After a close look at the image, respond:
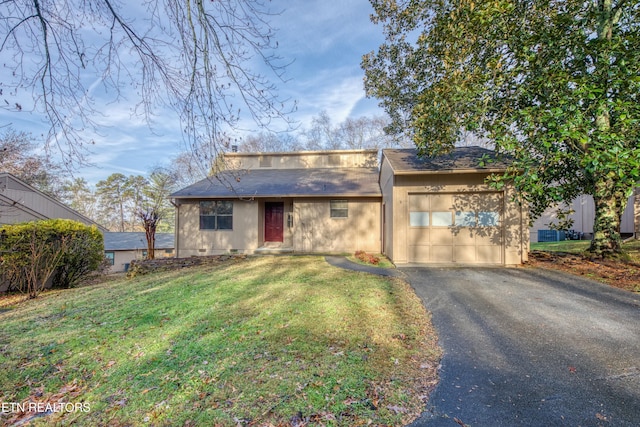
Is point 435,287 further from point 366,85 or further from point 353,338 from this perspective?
point 366,85

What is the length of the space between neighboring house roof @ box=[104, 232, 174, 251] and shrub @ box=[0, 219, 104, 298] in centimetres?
1214

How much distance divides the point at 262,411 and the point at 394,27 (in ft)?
41.1

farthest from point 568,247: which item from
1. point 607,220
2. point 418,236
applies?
point 418,236

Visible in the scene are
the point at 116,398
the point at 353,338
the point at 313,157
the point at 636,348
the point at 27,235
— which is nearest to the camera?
the point at 116,398

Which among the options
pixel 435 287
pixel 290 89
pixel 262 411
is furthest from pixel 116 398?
pixel 435 287

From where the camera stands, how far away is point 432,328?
4.23 m

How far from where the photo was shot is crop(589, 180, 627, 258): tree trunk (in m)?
8.41

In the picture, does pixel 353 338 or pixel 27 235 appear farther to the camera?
pixel 27 235

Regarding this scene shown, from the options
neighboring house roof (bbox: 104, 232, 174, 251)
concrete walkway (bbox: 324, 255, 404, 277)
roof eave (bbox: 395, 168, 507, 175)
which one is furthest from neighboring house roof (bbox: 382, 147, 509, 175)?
neighboring house roof (bbox: 104, 232, 174, 251)

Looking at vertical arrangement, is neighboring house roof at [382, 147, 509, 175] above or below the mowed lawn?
above

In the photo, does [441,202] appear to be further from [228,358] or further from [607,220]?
[228,358]

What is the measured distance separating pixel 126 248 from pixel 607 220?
26.2 metres

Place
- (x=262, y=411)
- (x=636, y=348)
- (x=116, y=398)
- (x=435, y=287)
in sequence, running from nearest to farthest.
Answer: (x=262, y=411) < (x=116, y=398) < (x=636, y=348) < (x=435, y=287)

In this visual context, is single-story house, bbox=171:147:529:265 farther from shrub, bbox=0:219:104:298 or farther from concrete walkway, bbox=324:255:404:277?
shrub, bbox=0:219:104:298
